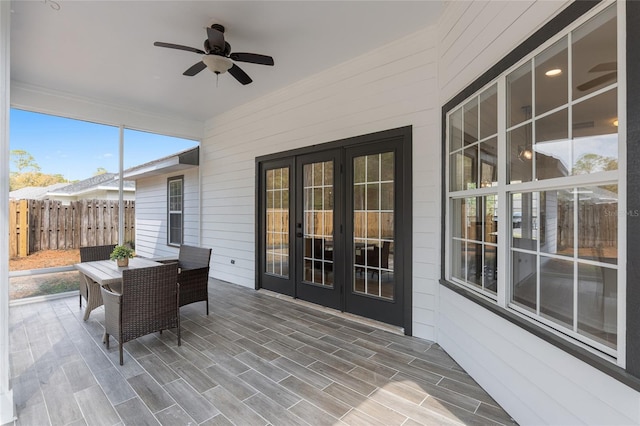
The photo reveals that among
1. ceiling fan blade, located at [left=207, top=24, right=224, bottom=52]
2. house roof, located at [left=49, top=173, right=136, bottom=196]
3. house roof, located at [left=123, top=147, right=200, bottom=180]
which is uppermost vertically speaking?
ceiling fan blade, located at [left=207, top=24, right=224, bottom=52]

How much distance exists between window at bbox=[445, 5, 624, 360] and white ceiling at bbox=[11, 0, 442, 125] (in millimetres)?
1601

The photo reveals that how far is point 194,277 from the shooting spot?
12.3 ft

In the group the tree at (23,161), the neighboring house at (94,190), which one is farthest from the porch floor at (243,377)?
the tree at (23,161)

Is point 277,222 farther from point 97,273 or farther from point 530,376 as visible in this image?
point 530,376

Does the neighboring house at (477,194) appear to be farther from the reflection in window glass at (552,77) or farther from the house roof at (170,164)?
the house roof at (170,164)

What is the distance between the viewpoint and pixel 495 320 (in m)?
2.18

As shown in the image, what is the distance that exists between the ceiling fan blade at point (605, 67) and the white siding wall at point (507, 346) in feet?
1.48

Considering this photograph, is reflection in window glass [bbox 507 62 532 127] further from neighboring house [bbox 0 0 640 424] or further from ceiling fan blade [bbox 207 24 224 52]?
ceiling fan blade [bbox 207 24 224 52]

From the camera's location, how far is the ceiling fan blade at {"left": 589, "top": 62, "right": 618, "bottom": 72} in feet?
4.41

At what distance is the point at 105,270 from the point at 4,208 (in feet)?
5.20

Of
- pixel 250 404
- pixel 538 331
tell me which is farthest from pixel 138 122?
pixel 538 331

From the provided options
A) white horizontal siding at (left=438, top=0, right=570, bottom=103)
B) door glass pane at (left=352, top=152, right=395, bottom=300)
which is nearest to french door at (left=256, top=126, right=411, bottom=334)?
door glass pane at (left=352, top=152, right=395, bottom=300)

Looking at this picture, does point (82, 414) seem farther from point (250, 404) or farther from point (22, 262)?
point (22, 262)

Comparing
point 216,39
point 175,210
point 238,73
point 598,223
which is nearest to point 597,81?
point 598,223
